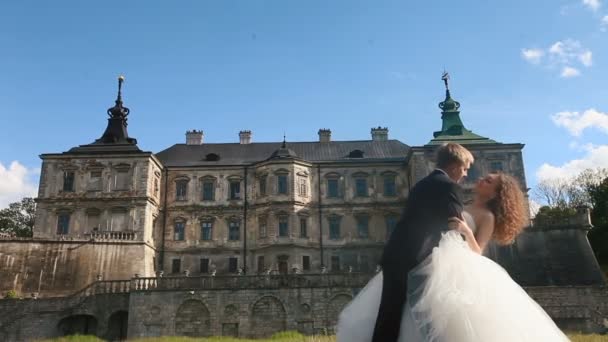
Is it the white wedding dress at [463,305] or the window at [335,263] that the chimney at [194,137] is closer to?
the window at [335,263]

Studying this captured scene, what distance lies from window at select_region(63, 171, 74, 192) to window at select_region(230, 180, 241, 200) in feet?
35.0

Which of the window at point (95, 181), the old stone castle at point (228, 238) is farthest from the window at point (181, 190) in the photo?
the window at point (95, 181)

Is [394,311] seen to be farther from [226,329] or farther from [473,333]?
[226,329]

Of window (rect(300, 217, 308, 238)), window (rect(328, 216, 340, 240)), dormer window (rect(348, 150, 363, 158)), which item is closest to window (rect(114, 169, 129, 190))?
window (rect(300, 217, 308, 238))

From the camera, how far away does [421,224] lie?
3320mm

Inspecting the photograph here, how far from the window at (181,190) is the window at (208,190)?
4.32 ft

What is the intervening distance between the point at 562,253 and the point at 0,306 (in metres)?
31.7

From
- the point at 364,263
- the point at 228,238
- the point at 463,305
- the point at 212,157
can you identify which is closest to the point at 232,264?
the point at 228,238

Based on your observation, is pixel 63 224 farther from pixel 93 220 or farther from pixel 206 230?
pixel 206 230

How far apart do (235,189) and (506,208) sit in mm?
34529

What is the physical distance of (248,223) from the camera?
120 ft

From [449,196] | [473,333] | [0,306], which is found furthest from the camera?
[0,306]

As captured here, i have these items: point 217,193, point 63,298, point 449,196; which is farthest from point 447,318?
point 217,193

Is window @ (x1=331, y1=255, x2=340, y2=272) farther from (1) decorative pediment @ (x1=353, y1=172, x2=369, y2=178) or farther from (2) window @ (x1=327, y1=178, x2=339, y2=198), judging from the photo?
(1) decorative pediment @ (x1=353, y1=172, x2=369, y2=178)
